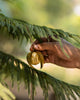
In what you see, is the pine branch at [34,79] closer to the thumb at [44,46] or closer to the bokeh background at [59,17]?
the thumb at [44,46]

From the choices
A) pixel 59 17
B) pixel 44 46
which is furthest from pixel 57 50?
pixel 59 17

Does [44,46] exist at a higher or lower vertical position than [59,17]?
lower

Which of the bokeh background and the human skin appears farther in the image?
the bokeh background

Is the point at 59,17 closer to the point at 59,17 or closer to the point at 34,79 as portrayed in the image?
the point at 59,17

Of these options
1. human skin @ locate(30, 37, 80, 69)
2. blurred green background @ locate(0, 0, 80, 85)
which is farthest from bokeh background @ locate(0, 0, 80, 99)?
human skin @ locate(30, 37, 80, 69)

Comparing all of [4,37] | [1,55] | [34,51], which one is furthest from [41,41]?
[4,37]

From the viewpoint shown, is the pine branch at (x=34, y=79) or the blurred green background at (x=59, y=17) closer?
the pine branch at (x=34, y=79)

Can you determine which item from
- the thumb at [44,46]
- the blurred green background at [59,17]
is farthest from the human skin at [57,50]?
the blurred green background at [59,17]

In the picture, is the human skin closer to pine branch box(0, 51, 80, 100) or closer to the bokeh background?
pine branch box(0, 51, 80, 100)

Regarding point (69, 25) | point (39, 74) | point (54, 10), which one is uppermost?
point (54, 10)

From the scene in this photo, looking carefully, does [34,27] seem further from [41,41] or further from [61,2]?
[61,2]

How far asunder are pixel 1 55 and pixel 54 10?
112cm

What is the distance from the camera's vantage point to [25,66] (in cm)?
59

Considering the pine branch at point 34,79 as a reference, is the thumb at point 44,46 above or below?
above
